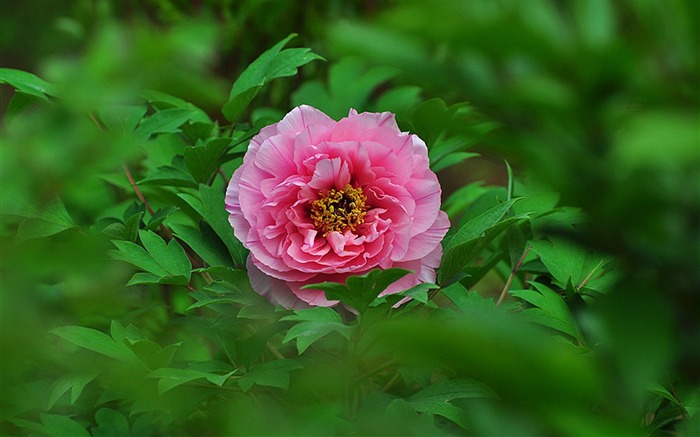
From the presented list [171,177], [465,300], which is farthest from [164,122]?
[465,300]

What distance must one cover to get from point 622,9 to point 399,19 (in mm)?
132

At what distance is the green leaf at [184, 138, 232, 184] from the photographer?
1.96 ft

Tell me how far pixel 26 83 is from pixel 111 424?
25 centimetres

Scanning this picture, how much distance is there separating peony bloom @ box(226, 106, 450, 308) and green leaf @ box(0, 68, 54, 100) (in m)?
0.17

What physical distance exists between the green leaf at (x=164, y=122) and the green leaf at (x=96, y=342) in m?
0.17

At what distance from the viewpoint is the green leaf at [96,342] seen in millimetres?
523

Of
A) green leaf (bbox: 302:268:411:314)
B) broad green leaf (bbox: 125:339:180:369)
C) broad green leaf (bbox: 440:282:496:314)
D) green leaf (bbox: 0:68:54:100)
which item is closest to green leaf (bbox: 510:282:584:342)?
broad green leaf (bbox: 440:282:496:314)

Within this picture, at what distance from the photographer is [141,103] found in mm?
768

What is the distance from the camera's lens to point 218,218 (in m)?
0.59

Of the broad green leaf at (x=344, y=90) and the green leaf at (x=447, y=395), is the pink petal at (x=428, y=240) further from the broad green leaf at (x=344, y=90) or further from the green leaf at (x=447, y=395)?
the broad green leaf at (x=344, y=90)

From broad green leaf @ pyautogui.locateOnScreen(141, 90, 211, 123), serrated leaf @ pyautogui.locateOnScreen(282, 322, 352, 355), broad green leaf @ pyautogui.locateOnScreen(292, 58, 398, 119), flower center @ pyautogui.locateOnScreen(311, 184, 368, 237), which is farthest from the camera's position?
broad green leaf @ pyautogui.locateOnScreen(292, 58, 398, 119)

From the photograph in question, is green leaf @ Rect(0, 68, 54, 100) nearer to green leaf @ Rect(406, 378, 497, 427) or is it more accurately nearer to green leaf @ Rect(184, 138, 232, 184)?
green leaf @ Rect(184, 138, 232, 184)

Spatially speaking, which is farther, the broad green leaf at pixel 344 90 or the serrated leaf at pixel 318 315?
the broad green leaf at pixel 344 90

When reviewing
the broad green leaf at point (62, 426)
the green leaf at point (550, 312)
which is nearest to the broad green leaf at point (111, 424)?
the broad green leaf at point (62, 426)
